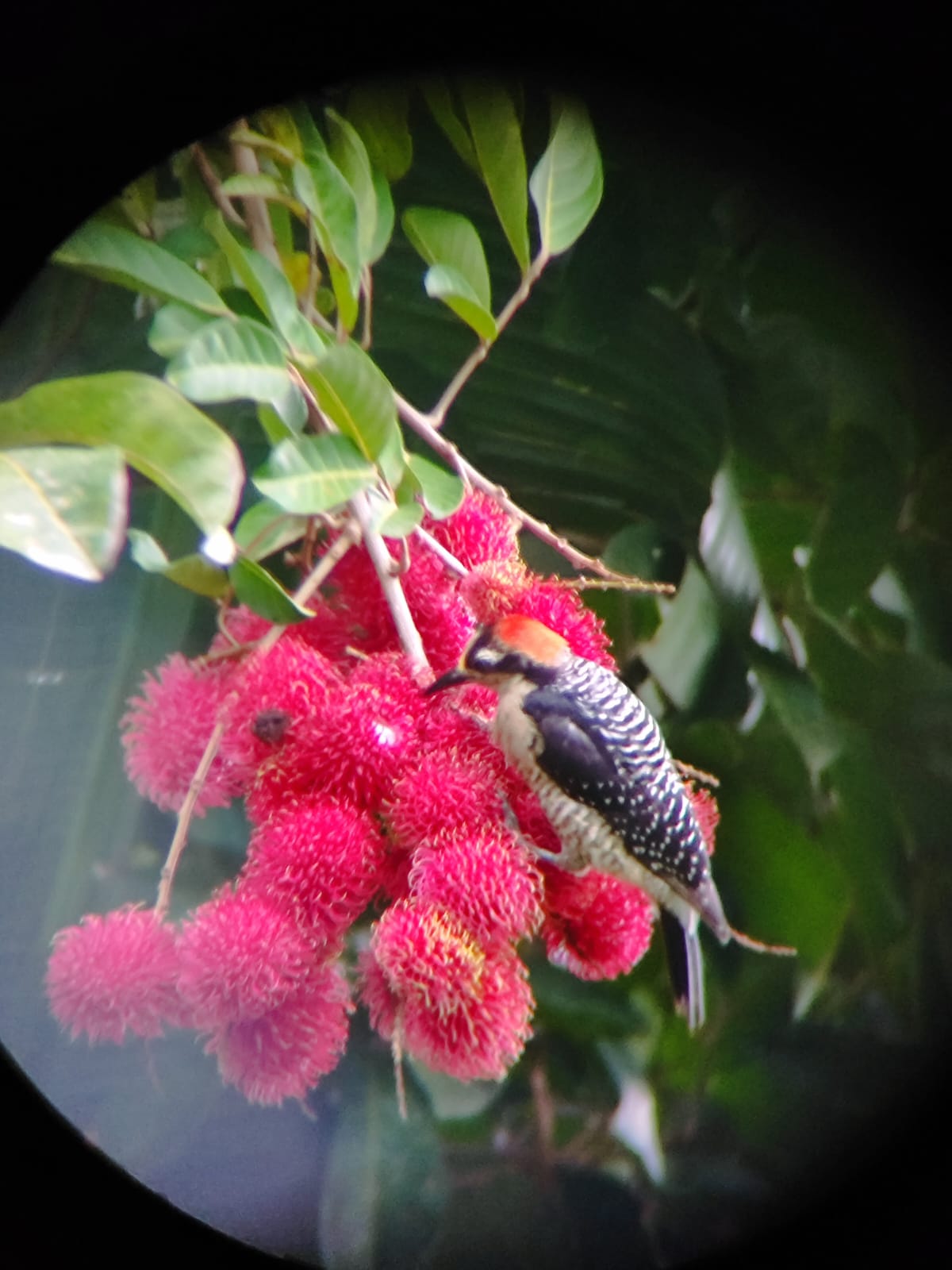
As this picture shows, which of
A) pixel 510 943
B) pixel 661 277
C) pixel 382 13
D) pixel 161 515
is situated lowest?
pixel 510 943

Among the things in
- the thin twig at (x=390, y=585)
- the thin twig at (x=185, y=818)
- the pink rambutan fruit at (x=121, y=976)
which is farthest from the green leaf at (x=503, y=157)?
the pink rambutan fruit at (x=121, y=976)

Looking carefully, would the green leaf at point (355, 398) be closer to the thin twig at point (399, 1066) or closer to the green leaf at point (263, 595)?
the green leaf at point (263, 595)

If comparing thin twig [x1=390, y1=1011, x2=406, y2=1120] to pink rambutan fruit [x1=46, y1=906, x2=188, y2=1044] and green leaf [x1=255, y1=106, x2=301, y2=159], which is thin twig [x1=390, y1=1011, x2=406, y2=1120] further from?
green leaf [x1=255, y1=106, x2=301, y2=159]

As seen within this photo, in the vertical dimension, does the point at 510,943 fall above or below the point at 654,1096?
above

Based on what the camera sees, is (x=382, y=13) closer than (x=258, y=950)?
No

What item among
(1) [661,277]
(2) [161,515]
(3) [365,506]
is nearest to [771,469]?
(1) [661,277]

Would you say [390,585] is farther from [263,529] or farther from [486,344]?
[486,344]

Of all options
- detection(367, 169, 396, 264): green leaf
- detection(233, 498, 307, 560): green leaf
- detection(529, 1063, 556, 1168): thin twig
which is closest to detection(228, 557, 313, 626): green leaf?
detection(233, 498, 307, 560): green leaf

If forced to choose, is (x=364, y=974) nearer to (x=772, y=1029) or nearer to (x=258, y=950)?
(x=258, y=950)
